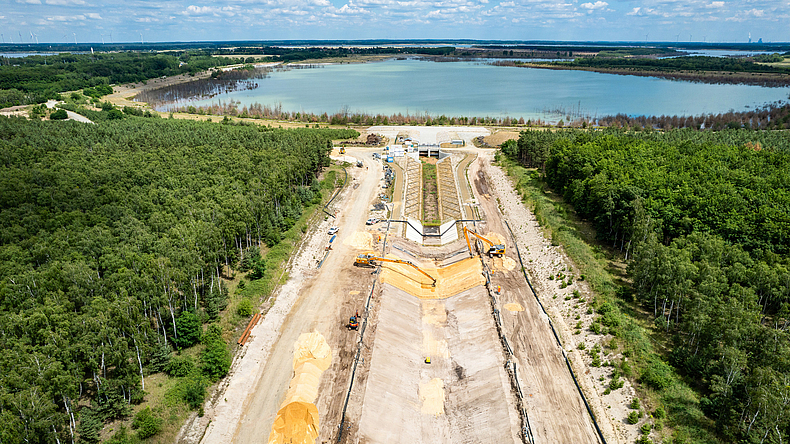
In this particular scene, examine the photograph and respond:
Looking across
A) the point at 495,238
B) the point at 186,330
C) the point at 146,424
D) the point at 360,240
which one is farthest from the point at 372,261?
the point at 146,424

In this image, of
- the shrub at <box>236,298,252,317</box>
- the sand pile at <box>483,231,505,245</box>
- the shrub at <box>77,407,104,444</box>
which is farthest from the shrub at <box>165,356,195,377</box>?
the sand pile at <box>483,231,505,245</box>

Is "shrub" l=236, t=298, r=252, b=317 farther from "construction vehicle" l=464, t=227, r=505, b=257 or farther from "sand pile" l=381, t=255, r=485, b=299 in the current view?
"construction vehicle" l=464, t=227, r=505, b=257

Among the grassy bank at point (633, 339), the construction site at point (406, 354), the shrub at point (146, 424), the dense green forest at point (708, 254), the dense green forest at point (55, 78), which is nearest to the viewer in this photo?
the shrub at point (146, 424)

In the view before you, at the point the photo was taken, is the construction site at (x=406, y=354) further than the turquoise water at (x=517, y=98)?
No

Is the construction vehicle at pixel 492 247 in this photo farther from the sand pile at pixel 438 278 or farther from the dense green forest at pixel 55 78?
the dense green forest at pixel 55 78

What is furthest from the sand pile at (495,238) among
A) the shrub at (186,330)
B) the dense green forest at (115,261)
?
the shrub at (186,330)

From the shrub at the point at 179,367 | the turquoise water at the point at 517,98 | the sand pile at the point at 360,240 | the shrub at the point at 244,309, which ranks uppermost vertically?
the turquoise water at the point at 517,98

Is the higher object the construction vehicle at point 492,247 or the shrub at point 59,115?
the shrub at point 59,115
